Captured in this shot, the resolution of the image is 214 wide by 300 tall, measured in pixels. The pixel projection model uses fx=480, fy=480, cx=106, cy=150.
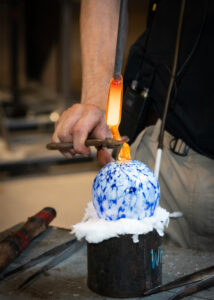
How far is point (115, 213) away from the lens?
2.52 feet

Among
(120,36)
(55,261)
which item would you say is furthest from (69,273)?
(120,36)

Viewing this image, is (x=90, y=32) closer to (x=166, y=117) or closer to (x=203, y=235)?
(x=166, y=117)

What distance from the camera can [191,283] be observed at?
0.79m

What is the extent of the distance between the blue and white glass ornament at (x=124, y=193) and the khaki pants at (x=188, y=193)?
0.32m

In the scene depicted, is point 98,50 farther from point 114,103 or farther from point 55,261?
point 55,261

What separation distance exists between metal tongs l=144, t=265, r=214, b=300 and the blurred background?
1.62 metres

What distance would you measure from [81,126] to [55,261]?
0.85 feet

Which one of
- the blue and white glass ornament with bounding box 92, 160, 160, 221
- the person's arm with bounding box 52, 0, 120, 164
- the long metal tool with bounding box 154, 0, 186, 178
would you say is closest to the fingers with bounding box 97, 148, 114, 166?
the person's arm with bounding box 52, 0, 120, 164

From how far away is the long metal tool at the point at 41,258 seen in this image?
868 millimetres

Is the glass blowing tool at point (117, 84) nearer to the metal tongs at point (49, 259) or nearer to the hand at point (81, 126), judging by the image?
the hand at point (81, 126)

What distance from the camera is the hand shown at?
89cm

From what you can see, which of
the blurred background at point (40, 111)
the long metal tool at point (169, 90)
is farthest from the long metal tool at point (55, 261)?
the blurred background at point (40, 111)

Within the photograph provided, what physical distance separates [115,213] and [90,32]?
0.53 m

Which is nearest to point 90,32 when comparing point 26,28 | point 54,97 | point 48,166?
point 48,166
